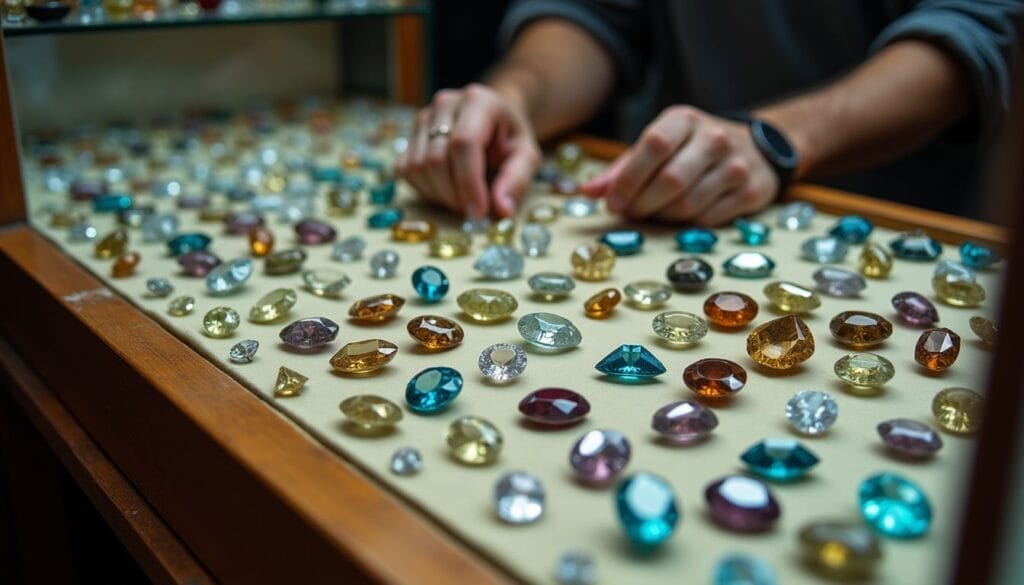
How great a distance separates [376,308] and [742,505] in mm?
289

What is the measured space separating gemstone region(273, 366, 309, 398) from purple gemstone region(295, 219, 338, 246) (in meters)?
0.28

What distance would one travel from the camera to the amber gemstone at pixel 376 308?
574 mm

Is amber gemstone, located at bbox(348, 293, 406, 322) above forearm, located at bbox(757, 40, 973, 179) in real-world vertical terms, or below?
below

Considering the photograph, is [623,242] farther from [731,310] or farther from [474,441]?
[474,441]

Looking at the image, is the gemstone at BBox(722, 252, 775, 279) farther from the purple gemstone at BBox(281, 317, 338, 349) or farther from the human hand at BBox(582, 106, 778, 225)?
the purple gemstone at BBox(281, 317, 338, 349)

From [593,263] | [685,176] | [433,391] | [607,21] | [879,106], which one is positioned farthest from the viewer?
[607,21]

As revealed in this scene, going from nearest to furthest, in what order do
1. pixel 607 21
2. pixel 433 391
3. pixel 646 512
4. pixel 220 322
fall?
pixel 646 512, pixel 433 391, pixel 220 322, pixel 607 21

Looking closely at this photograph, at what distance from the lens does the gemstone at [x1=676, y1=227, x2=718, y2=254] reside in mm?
740

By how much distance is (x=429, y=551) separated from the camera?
13.6 inches

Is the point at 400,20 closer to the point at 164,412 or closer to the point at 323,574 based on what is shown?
the point at 164,412

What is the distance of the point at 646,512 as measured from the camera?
0.34 meters

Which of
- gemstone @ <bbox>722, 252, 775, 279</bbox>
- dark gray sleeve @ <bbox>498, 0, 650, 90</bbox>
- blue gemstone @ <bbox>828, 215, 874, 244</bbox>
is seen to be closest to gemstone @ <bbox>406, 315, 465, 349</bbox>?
gemstone @ <bbox>722, 252, 775, 279</bbox>

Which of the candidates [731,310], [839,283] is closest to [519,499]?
[731,310]

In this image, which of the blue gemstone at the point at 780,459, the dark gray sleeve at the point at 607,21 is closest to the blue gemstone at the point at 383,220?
the blue gemstone at the point at 780,459
